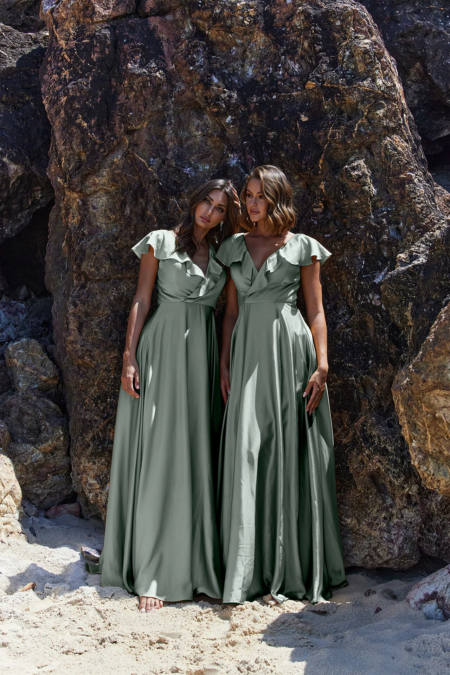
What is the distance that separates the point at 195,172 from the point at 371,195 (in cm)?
104

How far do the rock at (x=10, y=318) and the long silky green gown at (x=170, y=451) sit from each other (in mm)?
1601

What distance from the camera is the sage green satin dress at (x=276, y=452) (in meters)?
3.10

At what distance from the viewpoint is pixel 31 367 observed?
4.19 m

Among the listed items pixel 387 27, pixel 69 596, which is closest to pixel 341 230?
pixel 387 27

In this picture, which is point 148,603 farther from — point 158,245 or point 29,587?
point 158,245

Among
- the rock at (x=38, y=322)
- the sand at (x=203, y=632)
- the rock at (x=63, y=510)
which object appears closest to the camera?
the sand at (x=203, y=632)

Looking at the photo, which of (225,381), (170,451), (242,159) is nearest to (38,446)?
(170,451)

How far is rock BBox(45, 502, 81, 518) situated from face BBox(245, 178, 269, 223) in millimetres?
2157

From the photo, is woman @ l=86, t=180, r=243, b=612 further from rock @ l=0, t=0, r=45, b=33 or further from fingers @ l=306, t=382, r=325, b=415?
rock @ l=0, t=0, r=45, b=33

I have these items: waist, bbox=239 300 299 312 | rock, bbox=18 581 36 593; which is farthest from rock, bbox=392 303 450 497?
rock, bbox=18 581 36 593

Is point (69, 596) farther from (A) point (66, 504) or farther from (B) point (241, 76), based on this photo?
(B) point (241, 76)

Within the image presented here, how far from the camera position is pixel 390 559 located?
135 inches

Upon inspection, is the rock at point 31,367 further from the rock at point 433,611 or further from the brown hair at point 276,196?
the rock at point 433,611

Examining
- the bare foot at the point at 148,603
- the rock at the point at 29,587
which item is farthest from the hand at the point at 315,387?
the rock at the point at 29,587
